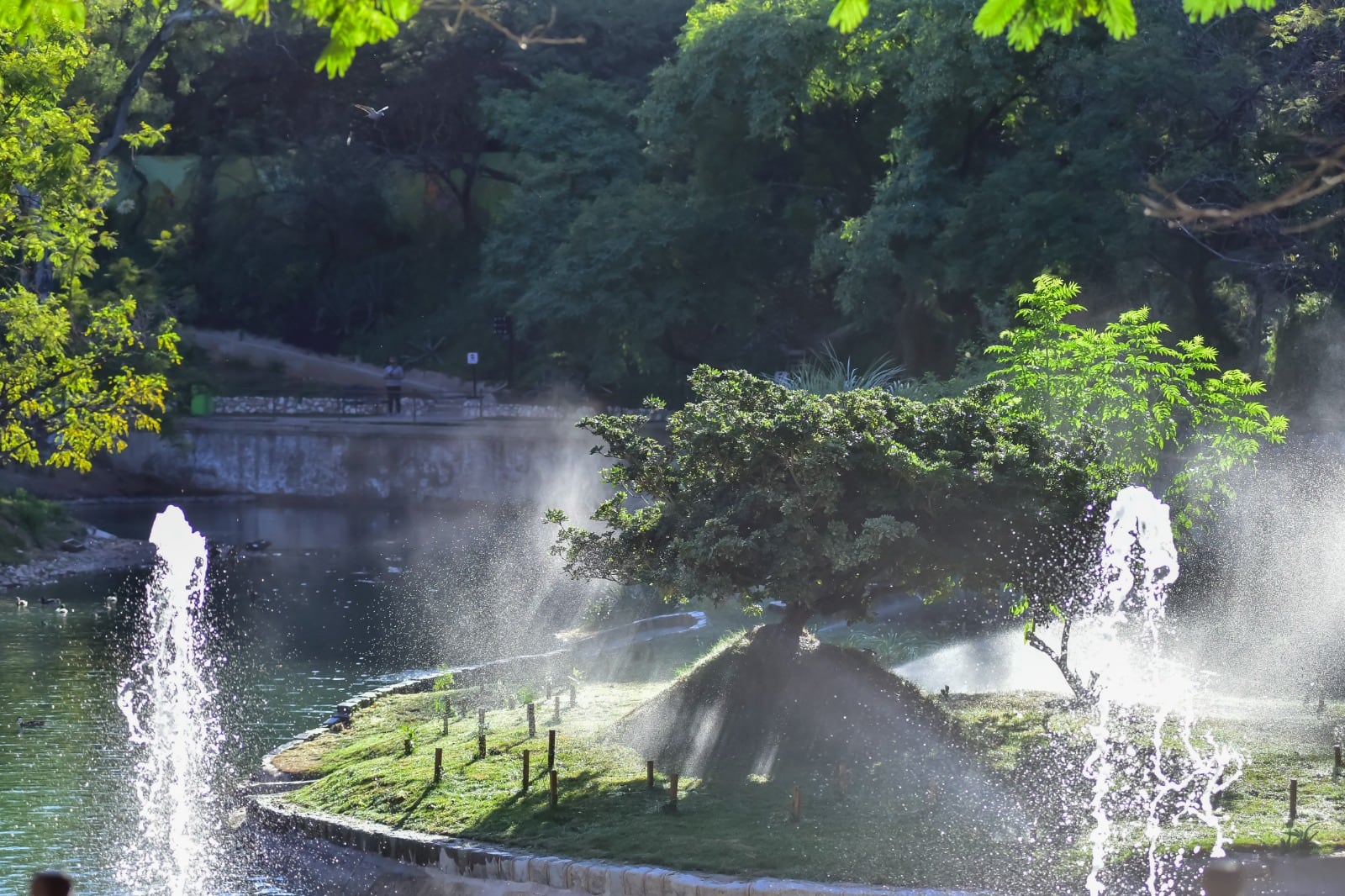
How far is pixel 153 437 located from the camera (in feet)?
167

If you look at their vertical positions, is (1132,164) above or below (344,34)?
above

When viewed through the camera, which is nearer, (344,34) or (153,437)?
(344,34)

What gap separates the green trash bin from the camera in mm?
52812

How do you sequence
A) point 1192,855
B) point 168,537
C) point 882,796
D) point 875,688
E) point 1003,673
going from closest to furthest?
point 1192,855 → point 882,796 → point 875,688 → point 1003,673 → point 168,537

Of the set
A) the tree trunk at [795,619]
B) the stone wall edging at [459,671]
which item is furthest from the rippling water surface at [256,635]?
the tree trunk at [795,619]

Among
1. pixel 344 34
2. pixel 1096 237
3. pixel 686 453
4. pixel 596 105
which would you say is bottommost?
pixel 686 453

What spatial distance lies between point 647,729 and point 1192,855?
598 centimetres

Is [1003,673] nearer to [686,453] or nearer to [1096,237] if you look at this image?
[686,453]

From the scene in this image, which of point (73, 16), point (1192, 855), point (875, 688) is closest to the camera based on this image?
point (73, 16)

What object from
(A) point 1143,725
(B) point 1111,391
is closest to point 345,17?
(A) point 1143,725

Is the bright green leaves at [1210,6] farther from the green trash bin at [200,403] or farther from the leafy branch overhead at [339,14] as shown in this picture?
the green trash bin at [200,403]

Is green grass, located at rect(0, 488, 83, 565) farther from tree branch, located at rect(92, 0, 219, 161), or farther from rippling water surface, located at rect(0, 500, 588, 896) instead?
tree branch, located at rect(92, 0, 219, 161)

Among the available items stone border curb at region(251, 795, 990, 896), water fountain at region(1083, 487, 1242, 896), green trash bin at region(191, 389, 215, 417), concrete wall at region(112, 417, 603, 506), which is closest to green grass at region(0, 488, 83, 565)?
concrete wall at region(112, 417, 603, 506)

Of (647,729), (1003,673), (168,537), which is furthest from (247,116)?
(647,729)
